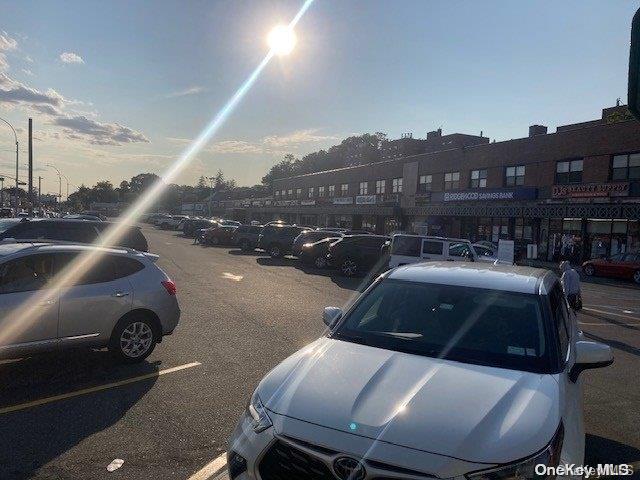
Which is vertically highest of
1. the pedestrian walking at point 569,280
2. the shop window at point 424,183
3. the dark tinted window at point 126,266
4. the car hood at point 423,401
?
the shop window at point 424,183

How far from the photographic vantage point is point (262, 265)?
22.9m

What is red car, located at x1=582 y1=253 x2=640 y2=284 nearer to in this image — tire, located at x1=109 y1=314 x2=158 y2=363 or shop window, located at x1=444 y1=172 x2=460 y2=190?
shop window, located at x1=444 y1=172 x2=460 y2=190

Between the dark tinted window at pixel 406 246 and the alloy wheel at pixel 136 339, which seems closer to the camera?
the alloy wheel at pixel 136 339

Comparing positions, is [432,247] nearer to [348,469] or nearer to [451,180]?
[348,469]

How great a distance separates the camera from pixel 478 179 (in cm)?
4178

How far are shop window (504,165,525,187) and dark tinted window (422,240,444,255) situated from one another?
23.1 meters

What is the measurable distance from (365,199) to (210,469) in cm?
5013

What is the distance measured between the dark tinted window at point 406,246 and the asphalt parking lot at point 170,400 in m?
7.17

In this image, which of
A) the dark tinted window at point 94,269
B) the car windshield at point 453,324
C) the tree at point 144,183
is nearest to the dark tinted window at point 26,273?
the dark tinted window at point 94,269

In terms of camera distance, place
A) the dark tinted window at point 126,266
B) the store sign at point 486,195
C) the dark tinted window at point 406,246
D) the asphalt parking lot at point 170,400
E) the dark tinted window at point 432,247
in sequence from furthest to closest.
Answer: the store sign at point 486,195
the dark tinted window at point 406,246
the dark tinted window at point 432,247
the dark tinted window at point 126,266
the asphalt parking lot at point 170,400

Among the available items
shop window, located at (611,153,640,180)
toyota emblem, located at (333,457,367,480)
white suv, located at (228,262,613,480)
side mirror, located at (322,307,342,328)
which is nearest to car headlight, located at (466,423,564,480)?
white suv, located at (228,262,613,480)

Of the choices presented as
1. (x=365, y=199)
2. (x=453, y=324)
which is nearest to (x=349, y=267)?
(x=453, y=324)

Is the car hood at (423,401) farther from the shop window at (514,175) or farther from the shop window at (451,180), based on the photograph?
the shop window at (451,180)

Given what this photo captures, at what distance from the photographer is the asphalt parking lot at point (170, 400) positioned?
169 inches
